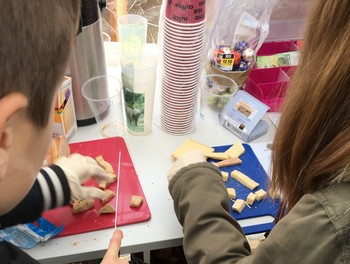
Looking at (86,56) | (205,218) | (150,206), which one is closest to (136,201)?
(150,206)

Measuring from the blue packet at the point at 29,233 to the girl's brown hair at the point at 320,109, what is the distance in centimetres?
43

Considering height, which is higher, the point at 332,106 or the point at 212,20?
the point at 332,106

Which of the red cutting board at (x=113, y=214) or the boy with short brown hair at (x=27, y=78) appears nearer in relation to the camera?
the boy with short brown hair at (x=27, y=78)

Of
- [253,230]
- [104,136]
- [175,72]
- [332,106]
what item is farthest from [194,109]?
[332,106]

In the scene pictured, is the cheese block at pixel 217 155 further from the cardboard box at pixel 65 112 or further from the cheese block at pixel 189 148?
the cardboard box at pixel 65 112

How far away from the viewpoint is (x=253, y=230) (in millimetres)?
837

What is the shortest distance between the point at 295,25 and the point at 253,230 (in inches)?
30.5

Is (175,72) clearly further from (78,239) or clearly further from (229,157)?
(78,239)

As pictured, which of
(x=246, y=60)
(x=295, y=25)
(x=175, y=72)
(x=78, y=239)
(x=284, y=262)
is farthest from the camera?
(x=295, y=25)

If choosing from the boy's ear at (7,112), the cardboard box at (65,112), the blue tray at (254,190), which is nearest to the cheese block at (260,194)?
the blue tray at (254,190)

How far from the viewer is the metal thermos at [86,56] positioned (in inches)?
36.6

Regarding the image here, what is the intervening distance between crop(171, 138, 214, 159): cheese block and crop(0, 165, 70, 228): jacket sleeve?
262 mm

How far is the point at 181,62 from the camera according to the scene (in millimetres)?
936

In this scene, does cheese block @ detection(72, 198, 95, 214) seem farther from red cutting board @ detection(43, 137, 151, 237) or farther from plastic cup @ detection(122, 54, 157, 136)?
plastic cup @ detection(122, 54, 157, 136)
